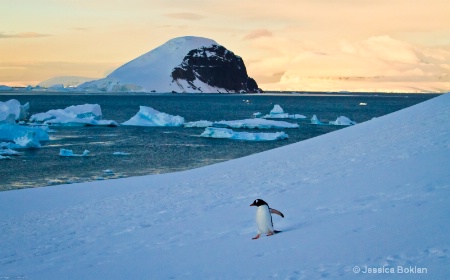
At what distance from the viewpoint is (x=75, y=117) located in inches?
2255

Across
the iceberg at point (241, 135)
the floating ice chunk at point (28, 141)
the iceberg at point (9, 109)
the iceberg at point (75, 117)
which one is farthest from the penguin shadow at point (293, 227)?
the iceberg at point (75, 117)

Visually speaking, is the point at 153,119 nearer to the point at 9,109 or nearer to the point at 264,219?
the point at 9,109

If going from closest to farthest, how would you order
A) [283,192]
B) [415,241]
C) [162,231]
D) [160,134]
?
[415,241]
[162,231]
[283,192]
[160,134]

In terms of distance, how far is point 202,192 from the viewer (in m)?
12.9

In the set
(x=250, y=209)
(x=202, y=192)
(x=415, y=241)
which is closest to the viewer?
(x=415, y=241)

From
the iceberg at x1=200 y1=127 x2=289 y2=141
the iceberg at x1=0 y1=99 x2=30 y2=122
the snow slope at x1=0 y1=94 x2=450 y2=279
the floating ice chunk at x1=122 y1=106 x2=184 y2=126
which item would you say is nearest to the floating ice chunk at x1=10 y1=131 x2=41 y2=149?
the iceberg at x1=0 y1=99 x2=30 y2=122

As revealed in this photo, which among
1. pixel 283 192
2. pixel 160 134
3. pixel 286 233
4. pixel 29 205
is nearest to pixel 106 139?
pixel 160 134

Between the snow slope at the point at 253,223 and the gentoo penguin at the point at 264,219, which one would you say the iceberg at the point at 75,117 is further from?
the gentoo penguin at the point at 264,219

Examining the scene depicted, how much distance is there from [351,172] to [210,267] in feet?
19.4

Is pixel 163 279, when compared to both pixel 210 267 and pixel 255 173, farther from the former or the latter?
pixel 255 173

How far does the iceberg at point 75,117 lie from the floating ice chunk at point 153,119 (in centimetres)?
261

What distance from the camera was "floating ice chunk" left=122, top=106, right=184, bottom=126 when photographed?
5728cm

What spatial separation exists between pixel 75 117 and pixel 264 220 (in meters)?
52.7

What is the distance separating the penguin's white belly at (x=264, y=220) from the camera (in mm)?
7586
